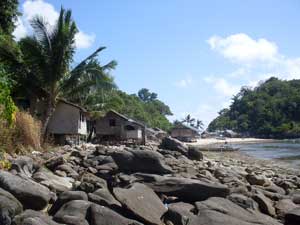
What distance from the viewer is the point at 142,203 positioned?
838 centimetres

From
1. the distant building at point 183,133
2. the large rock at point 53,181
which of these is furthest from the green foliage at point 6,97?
the distant building at point 183,133

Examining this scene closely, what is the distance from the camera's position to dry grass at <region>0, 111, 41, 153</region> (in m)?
13.4

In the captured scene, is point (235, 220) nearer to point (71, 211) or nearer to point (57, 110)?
point (71, 211)

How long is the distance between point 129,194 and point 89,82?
57.1ft

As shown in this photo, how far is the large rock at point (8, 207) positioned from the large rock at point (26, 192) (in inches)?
11.5

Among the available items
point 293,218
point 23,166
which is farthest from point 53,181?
point 293,218

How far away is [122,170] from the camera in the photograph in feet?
43.2

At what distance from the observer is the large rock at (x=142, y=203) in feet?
26.2

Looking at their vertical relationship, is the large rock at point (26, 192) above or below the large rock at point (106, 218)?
above

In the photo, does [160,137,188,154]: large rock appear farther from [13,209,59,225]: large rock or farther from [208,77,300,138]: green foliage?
[208,77,300,138]: green foliage

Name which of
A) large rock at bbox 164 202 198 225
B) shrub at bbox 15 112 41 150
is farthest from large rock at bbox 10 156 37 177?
large rock at bbox 164 202 198 225

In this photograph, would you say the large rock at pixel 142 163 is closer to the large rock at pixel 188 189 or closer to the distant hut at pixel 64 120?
the large rock at pixel 188 189

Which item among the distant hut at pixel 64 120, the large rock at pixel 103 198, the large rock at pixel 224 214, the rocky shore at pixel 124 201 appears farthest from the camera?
the distant hut at pixel 64 120

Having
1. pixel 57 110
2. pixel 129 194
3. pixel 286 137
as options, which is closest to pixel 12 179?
pixel 129 194
